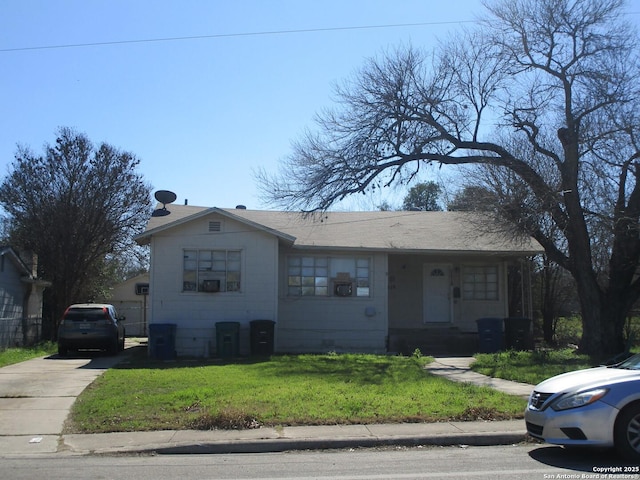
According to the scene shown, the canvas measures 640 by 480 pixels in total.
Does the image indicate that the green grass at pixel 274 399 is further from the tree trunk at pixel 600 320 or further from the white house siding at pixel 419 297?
the white house siding at pixel 419 297

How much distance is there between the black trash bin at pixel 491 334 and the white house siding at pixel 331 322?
2932mm

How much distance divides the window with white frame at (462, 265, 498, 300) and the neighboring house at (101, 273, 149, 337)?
62.5ft

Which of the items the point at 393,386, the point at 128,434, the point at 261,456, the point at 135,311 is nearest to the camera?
the point at 261,456

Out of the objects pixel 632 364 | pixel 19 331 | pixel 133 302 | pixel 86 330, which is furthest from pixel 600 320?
pixel 133 302

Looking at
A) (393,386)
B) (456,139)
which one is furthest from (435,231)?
(393,386)

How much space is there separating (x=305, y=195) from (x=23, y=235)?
14568 mm

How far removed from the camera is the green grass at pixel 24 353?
55.1ft

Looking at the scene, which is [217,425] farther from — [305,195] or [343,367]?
[305,195]

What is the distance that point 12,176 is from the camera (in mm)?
26328

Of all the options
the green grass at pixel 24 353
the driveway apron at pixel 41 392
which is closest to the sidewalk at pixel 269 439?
the driveway apron at pixel 41 392

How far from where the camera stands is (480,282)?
21562 mm

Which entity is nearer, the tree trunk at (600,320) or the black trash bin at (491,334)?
the tree trunk at (600,320)

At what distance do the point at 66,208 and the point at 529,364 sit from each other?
1947 cm

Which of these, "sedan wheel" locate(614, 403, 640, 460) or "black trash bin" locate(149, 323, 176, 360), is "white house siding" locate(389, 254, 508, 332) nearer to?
"black trash bin" locate(149, 323, 176, 360)
